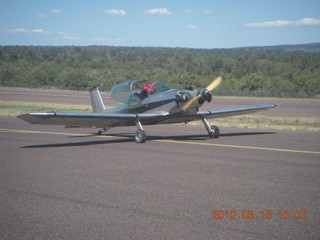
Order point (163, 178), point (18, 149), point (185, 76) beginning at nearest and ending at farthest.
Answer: point (163, 178) → point (18, 149) → point (185, 76)

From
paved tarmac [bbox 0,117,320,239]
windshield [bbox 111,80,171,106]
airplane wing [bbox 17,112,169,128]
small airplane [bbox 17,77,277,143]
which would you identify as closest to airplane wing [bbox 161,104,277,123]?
small airplane [bbox 17,77,277,143]

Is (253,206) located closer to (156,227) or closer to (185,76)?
(156,227)

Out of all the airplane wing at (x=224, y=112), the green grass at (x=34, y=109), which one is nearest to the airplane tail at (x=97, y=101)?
the airplane wing at (x=224, y=112)

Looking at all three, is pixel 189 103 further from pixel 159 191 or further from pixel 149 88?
pixel 159 191

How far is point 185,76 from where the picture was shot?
8050 cm

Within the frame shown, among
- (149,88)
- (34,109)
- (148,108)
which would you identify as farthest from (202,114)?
(34,109)

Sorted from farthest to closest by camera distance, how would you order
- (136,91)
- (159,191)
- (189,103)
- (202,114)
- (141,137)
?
(202,114), (136,91), (189,103), (141,137), (159,191)

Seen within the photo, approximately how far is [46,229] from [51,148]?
7.48m

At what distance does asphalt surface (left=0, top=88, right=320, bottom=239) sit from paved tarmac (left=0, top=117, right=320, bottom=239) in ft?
0.04

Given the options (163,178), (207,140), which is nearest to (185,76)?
(207,140)
